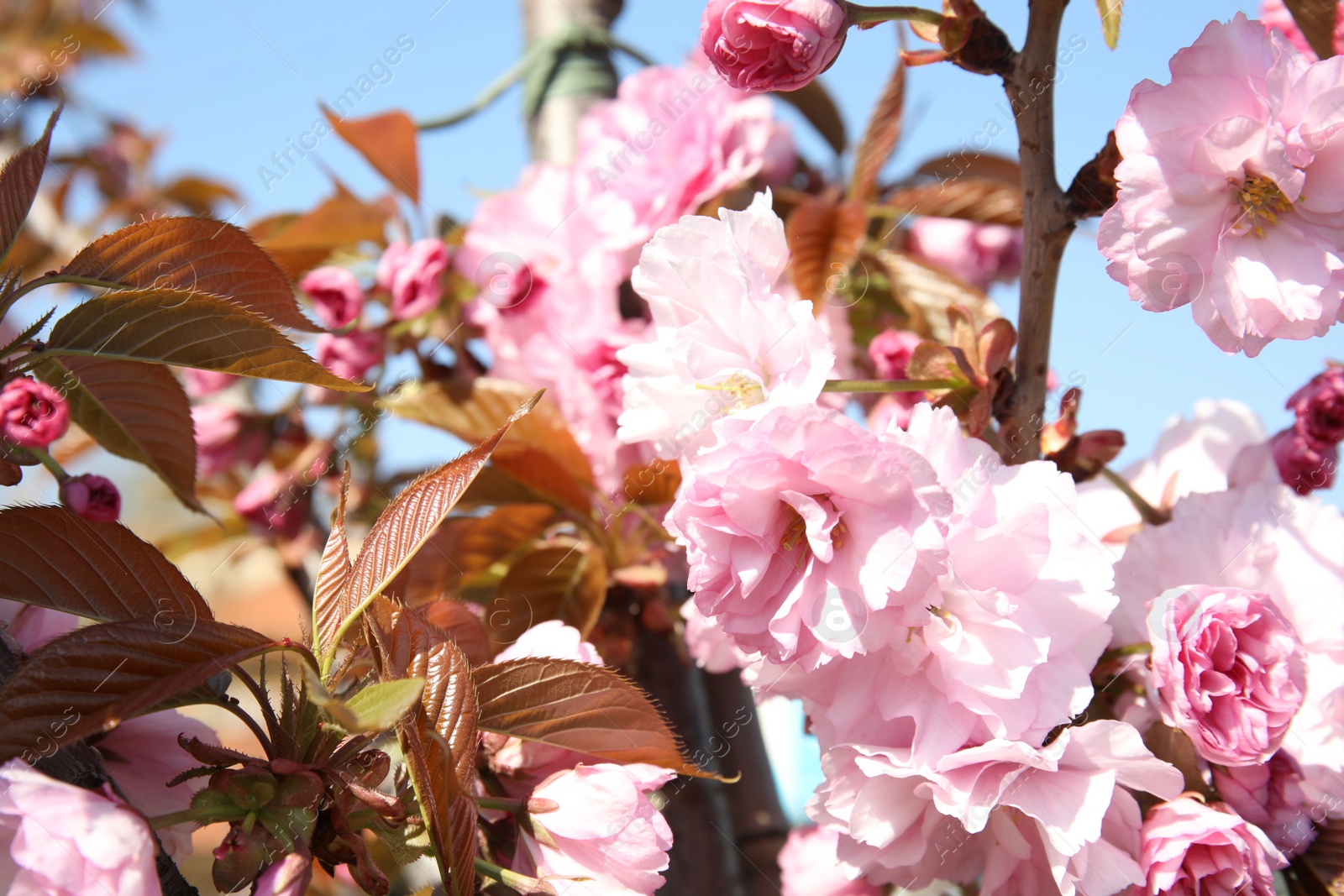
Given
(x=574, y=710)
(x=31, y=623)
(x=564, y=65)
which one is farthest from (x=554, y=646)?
(x=564, y=65)

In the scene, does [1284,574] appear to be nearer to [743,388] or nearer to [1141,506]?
[1141,506]

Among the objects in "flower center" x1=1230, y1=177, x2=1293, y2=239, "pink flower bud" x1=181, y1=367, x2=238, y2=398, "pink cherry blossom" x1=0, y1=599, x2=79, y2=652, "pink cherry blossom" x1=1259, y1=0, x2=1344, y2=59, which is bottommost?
"pink flower bud" x1=181, y1=367, x2=238, y2=398

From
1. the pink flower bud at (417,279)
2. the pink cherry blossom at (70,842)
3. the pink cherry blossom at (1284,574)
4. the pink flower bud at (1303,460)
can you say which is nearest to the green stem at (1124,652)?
the pink cherry blossom at (1284,574)

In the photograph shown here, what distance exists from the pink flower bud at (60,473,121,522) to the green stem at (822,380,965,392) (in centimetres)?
51

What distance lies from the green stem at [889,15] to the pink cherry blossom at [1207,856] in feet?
1.57

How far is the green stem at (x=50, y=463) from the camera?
614 millimetres

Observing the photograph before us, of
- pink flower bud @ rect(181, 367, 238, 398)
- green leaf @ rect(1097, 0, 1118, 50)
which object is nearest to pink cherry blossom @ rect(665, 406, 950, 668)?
green leaf @ rect(1097, 0, 1118, 50)

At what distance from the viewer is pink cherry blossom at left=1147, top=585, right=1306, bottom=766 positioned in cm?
56

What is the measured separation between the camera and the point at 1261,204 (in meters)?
0.54

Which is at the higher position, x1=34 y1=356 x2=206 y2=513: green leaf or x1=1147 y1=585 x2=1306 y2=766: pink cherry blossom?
x1=34 y1=356 x2=206 y2=513: green leaf

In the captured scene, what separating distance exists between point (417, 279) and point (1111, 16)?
0.75 m

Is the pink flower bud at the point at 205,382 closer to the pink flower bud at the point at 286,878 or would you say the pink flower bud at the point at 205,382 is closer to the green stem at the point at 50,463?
the green stem at the point at 50,463

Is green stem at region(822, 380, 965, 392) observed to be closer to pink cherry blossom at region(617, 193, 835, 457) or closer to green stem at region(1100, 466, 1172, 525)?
pink cherry blossom at region(617, 193, 835, 457)

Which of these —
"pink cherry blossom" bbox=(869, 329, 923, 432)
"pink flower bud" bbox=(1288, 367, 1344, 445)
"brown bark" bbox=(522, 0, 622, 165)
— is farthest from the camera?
"brown bark" bbox=(522, 0, 622, 165)
